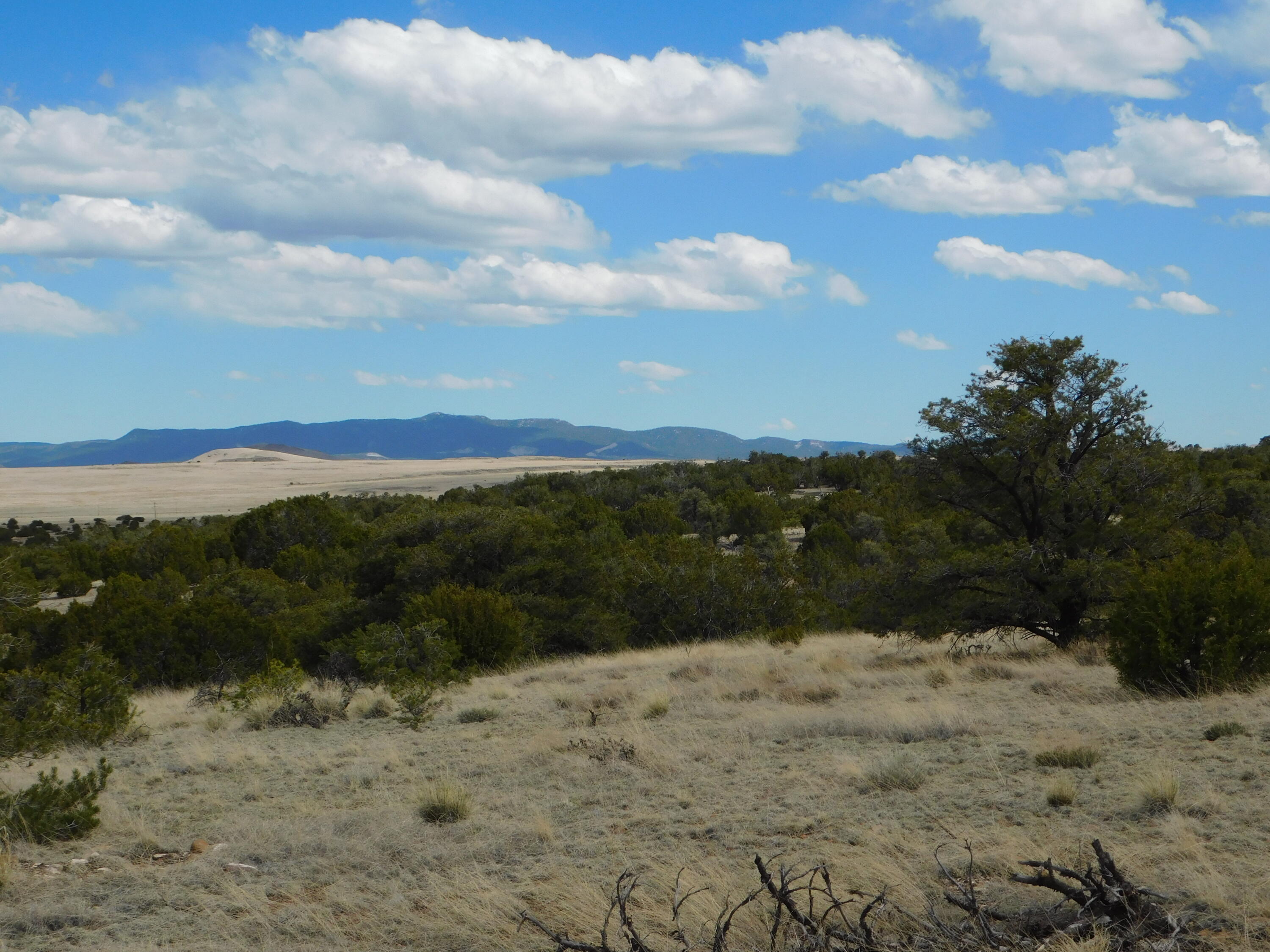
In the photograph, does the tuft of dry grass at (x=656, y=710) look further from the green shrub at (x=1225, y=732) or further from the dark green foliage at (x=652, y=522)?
the dark green foliage at (x=652, y=522)

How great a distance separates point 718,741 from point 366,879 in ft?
Result: 14.9

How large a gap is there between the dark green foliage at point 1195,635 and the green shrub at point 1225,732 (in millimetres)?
2011

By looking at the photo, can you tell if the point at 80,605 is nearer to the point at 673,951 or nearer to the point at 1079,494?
the point at 1079,494

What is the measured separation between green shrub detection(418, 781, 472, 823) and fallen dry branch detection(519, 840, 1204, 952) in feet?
9.34

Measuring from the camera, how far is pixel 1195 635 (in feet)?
36.0

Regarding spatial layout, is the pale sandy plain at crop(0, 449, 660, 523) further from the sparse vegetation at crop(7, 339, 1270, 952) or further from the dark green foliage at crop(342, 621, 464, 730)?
the dark green foliage at crop(342, 621, 464, 730)

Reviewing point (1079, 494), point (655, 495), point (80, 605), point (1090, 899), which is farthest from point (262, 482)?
point (1090, 899)

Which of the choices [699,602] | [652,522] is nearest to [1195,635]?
[699,602]

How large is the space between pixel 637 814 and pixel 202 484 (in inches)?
4983

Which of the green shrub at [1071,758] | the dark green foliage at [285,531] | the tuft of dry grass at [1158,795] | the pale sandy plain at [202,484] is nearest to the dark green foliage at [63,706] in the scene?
the green shrub at [1071,758]

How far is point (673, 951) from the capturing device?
4891mm

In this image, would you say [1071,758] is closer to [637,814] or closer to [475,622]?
[637,814]

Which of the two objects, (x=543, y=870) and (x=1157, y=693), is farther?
(x=1157, y=693)

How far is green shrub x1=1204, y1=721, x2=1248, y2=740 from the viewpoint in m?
8.38
